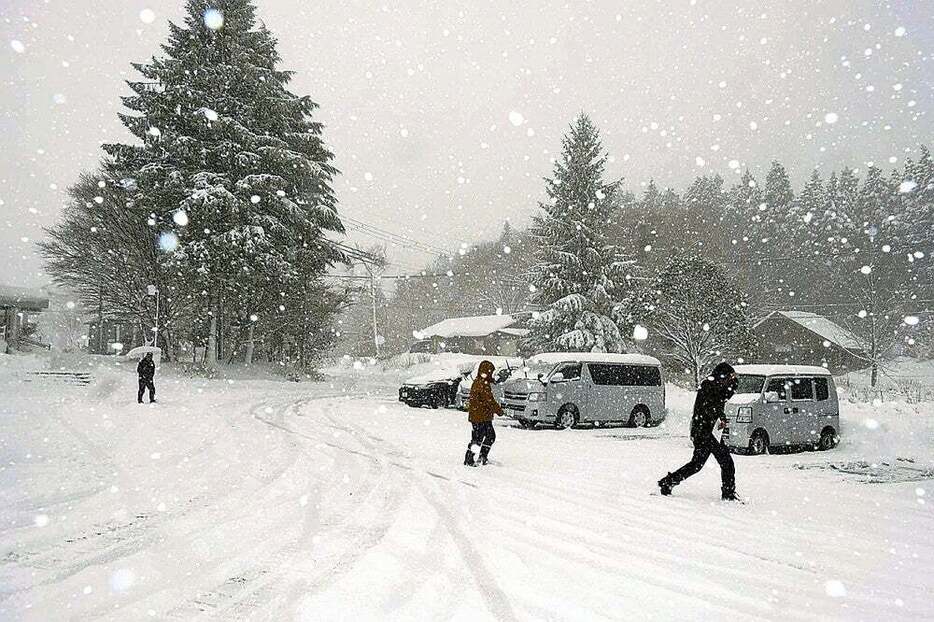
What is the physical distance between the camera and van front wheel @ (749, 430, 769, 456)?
1222cm

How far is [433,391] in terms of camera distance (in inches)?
864

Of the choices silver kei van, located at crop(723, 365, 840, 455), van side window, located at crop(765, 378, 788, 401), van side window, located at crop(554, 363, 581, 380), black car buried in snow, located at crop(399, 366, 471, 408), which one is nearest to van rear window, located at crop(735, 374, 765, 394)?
silver kei van, located at crop(723, 365, 840, 455)

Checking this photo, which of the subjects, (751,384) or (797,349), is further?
(797,349)

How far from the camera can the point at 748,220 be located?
225ft

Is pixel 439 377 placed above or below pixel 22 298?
below

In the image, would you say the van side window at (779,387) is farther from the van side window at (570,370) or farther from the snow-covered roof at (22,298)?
the snow-covered roof at (22,298)

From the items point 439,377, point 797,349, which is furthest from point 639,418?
point 797,349

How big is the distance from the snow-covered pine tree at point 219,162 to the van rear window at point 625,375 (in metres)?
18.3

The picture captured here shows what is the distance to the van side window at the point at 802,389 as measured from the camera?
42.7 ft

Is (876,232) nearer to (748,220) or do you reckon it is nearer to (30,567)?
(748,220)

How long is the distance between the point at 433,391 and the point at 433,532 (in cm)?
1638

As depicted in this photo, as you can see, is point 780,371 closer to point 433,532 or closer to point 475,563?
point 433,532

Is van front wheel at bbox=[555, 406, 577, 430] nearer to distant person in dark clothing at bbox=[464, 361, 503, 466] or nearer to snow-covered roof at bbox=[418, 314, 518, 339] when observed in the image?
distant person in dark clothing at bbox=[464, 361, 503, 466]

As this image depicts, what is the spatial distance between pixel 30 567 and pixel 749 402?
12267mm
